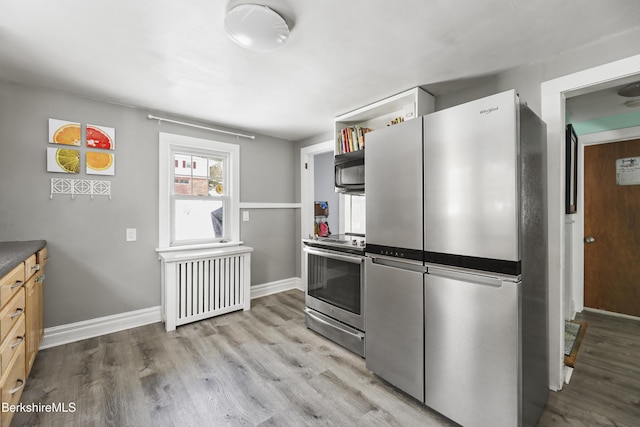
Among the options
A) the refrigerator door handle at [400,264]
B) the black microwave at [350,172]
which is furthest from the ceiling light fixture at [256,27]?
the refrigerator door handle at [400,264]

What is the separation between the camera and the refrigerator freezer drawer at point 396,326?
1705 mm

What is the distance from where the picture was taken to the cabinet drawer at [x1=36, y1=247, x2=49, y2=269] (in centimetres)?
217

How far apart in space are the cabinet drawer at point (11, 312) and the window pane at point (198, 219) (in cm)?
163

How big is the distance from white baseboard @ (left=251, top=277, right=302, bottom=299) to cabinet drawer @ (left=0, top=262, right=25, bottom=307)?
8.03 feet

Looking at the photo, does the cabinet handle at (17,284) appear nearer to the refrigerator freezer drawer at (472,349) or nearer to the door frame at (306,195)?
the refrigerator freezer drawer at (472,349)

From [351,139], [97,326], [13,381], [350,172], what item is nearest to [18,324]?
[13,381]

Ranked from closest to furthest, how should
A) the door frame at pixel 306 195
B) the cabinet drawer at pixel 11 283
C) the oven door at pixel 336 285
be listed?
the cabinet drawer at pixel 11 283 < the oven door at pixel 336 285 < the door frame at pixel 306 195

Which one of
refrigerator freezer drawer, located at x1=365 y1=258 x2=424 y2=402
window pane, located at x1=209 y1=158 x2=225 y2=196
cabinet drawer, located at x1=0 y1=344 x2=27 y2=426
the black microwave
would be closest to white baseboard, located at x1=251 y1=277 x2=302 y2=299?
window pane, located at x1=209 y1=158 x2=225 y2=196

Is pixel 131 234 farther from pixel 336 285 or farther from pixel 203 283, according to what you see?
pixel 336 285

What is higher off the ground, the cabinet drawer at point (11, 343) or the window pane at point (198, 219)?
the window pane at point (198, 219)

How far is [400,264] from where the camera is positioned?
1.82m

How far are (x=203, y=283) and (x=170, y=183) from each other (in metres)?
1.21

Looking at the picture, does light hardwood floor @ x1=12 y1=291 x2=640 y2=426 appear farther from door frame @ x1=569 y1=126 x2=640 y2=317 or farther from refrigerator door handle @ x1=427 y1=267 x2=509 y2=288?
refrigerator door handle @ x1=427 y1=267 x2=509 y2=288

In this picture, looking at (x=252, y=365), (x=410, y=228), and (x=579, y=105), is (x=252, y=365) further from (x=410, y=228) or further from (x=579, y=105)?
(x=579, y=105)
